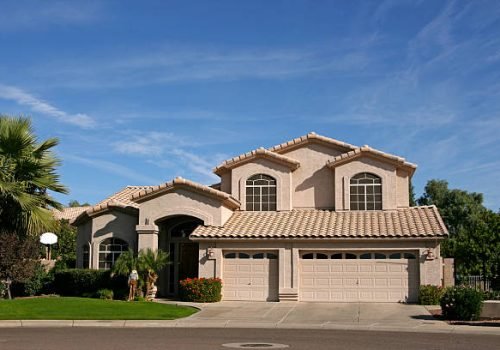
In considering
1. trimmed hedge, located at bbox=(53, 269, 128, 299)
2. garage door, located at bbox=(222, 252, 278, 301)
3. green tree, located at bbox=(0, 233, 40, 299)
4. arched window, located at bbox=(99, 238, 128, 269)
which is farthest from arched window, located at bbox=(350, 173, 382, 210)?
green tree, located at bbox=(0, 233, 40, 299)

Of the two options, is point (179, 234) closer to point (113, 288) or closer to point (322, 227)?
point (113, 288)

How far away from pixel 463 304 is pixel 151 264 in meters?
12.3

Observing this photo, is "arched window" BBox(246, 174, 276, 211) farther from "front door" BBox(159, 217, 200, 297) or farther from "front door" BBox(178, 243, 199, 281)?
"front door" BBox(178, 243, 199, 281)

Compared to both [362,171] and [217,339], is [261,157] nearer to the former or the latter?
[362,171]

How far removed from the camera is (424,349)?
46.4 ft

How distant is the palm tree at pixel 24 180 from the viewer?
83.1 ft

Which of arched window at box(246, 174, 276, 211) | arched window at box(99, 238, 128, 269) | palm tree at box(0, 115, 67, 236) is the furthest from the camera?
arched window at box(246, 174, 276, 211)

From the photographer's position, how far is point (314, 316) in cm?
2170

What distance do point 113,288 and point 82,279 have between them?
1.67m

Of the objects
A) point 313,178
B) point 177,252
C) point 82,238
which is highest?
point 313,178

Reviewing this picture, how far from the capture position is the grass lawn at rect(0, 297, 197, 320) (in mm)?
20172

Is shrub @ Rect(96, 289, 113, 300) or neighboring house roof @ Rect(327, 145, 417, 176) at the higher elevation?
neighboring house roof @ Rect(327, 145, 417, 176)

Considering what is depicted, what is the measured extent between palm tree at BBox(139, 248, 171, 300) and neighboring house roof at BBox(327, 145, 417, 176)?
8594 millimetres

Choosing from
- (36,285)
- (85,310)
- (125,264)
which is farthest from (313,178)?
(85,310)
